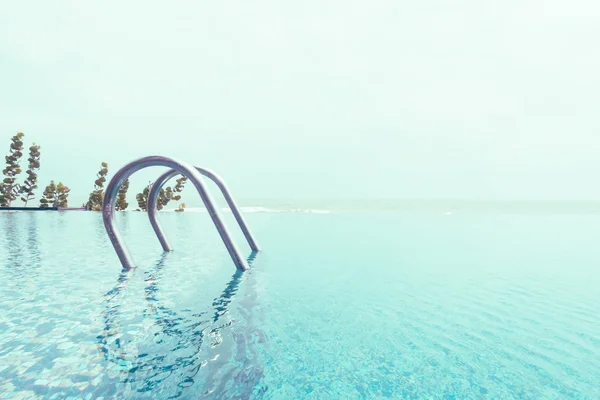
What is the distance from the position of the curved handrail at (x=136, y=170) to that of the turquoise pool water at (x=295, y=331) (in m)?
0.60

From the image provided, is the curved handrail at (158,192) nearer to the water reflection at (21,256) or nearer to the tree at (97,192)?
the water reflection at (21,256)

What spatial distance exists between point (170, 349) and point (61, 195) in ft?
151

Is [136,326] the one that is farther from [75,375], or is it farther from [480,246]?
[480,246]

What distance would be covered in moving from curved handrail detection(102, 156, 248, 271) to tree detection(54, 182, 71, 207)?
126 ft

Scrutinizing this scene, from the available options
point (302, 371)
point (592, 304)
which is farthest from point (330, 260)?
point (302, 371)

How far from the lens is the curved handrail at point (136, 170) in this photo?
30.4 feet

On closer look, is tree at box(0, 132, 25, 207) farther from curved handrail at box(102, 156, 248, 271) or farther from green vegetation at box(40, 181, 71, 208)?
curved handrail at box(102, 156, 248, 271)

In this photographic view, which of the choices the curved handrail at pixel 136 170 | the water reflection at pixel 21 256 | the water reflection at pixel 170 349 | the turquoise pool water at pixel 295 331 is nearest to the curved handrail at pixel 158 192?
the turquoise pool water at pixel 295 331

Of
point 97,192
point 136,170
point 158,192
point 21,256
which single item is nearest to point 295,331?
point 136,170

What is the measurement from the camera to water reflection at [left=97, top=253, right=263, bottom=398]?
375 centimetres

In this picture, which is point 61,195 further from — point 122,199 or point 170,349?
point 170,349

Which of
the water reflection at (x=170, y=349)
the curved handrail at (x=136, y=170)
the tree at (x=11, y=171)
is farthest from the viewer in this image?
the tree at (x=11, y=171)

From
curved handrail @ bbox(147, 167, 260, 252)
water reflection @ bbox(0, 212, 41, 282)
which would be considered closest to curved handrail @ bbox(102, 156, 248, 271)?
water reflection @ bbox(0, 212, 41, 282)

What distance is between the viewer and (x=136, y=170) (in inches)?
387
